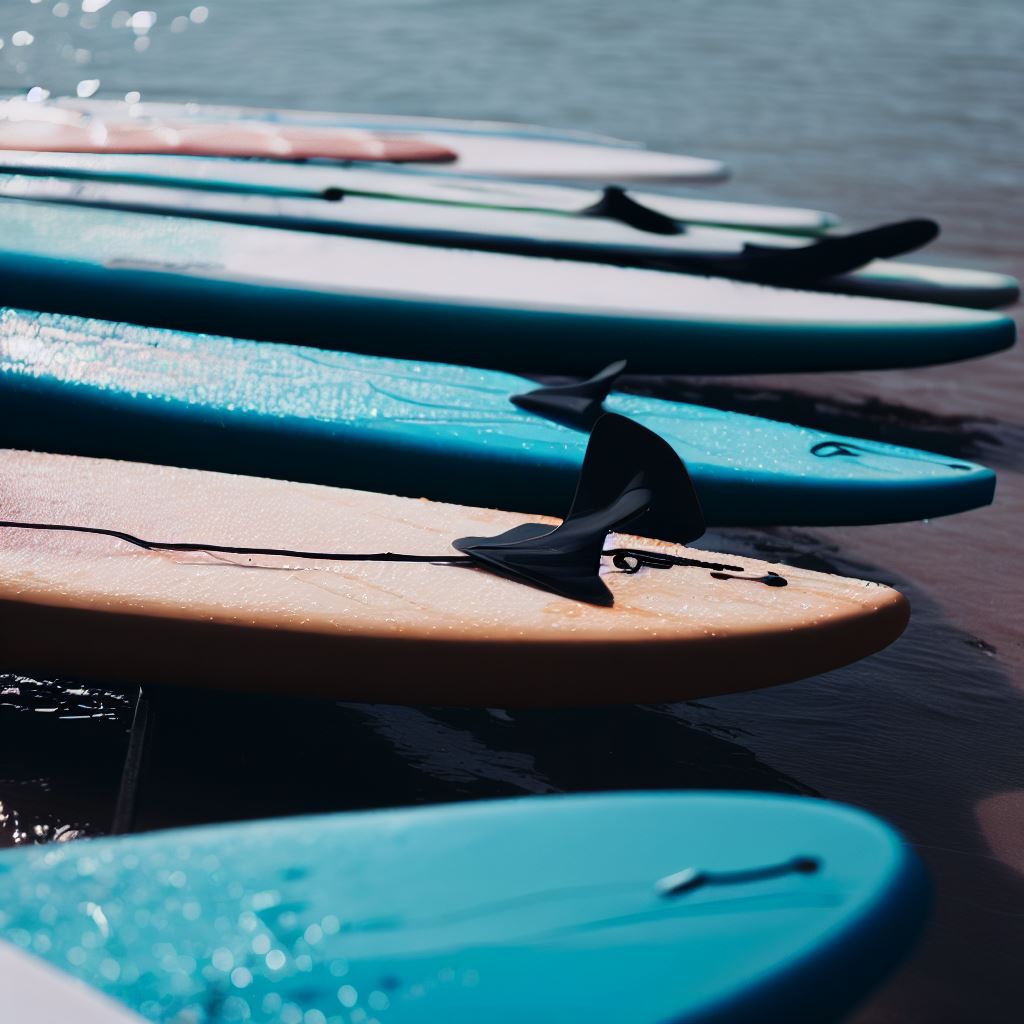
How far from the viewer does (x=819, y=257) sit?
155 inches

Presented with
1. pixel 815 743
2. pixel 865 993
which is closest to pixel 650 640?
pixel 815 743

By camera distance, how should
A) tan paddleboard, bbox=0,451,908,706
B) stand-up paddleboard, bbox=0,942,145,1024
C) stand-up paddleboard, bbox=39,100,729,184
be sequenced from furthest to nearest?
stand-up paddleboard, bbox=39,100,729,184 < tan paddleboard, bbox=0,451,908,706 < stand-up paddleboard, bbox=0,942,145,1024

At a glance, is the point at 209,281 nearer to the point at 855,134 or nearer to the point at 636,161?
the point at 636,161

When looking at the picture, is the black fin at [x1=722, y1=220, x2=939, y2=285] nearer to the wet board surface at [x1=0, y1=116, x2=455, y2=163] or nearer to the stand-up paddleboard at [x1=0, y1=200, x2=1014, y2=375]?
the stand-up paddleboard at [x1=0, y1=200, x2=1014, y2=375]

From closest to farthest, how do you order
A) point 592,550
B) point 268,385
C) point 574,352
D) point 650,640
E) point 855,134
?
1. point 650,640
2. point 592,550
3. point 268,385
4. point 574,352
5. point 855,134

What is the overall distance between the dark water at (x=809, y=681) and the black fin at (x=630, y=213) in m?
0.49

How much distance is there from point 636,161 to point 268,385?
3.30m

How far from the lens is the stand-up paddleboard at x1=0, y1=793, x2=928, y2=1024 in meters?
1.33

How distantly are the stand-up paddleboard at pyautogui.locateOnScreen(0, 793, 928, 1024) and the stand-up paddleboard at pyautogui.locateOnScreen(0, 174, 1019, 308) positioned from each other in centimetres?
Result: 264

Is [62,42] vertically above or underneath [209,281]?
above

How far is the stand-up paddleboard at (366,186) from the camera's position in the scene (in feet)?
14.7

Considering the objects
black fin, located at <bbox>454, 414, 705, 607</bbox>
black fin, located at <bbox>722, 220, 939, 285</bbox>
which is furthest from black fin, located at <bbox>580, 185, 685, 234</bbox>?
black fin, located at <bbox>454, 414, 705, 607</bbox>

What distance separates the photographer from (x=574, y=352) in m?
3.54

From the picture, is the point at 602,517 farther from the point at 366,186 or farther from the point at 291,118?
the point at 291,118
